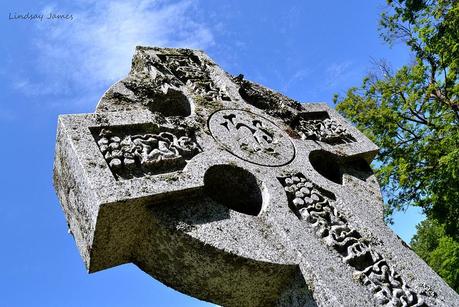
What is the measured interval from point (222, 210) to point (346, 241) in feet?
3.13

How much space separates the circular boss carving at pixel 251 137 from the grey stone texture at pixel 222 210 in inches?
0.6

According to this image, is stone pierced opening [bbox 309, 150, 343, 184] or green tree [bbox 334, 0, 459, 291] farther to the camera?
green tree [bbox 334, 0, 459, 291]

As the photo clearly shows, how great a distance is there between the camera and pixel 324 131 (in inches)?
194

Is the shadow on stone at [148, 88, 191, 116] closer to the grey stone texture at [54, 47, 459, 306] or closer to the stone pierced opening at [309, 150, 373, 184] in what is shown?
the grey stone texture at [54, 47, 459, 306]

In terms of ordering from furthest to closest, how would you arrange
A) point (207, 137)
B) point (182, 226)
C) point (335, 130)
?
point (335, 130) → point (207, 137) → point (182, 226)

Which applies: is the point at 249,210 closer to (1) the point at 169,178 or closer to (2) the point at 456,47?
(1) the point at 169,178

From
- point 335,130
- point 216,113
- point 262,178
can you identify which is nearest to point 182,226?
point 262,178

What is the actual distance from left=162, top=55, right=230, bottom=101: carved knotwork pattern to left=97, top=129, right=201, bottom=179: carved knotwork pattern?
1.04m

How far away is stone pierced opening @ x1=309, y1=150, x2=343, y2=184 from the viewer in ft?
14.4

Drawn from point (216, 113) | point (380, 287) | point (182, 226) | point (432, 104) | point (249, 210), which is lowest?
point (380, 287)

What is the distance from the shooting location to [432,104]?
1112 cm

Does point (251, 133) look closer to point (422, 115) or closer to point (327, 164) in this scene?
point (327, 164)

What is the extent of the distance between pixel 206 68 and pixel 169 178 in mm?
2433

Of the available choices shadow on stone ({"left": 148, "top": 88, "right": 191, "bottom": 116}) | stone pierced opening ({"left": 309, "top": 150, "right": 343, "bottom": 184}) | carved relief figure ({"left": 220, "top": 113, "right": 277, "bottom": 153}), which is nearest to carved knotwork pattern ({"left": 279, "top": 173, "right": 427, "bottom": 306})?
carved relief figure ({"left": 220, "top": 113, "right": 277, "bottom": 153})
